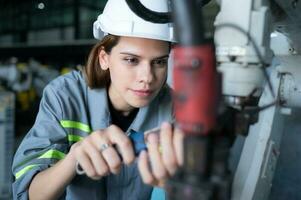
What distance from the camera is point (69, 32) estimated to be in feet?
25.1

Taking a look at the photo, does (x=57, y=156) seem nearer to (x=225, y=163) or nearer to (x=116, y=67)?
(x=116, y=67)

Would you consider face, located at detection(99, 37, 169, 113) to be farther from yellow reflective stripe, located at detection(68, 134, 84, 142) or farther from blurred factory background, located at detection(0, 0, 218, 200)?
blurred factory background, located at detection(0, 0, 218, 200)

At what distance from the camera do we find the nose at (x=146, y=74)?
1031 millimetres

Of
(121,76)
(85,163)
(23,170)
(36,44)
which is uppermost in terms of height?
(36,44)

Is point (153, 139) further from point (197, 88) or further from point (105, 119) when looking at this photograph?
point (105, 119)

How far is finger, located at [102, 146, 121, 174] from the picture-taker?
628 millimetres

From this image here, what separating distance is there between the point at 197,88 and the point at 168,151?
0.17m

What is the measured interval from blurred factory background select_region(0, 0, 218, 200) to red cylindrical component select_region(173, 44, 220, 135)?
4480 millimetres

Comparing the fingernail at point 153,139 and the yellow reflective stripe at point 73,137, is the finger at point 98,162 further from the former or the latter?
the yellow reflective stripe at point 73,137

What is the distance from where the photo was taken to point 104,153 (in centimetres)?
64

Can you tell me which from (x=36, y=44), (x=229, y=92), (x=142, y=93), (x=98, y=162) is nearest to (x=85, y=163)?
(x=98, y=162)

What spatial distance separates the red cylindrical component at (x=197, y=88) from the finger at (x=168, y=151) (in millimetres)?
122

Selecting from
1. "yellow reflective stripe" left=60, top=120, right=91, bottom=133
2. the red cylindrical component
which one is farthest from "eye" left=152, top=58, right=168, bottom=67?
the red cylindrical component

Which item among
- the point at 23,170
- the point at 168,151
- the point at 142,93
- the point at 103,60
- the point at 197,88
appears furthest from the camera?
the point at 103,60
